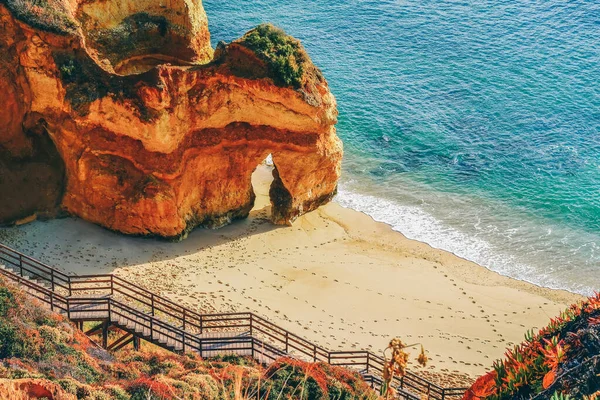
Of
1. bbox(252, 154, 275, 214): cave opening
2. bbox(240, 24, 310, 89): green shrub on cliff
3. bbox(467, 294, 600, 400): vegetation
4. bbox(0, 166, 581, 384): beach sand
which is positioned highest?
bbox(240, 24, 310, 89): green shrub on cliff

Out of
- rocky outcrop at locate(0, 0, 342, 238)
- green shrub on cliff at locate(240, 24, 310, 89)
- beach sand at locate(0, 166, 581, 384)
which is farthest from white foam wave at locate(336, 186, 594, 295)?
green shrub on cliff at locate(240, 24, 310, 89)

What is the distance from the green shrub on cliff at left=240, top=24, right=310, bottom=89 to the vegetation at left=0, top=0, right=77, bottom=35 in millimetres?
7169

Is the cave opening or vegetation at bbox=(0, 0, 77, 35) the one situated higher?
vegetation at bbox=(0, 0, 77, 35)

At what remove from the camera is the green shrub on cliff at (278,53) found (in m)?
35.6

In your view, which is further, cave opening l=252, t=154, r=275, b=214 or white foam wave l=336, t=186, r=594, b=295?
cave opening l=252, t=154, r=275, b=214

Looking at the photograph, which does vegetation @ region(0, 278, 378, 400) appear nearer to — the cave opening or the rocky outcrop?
the rocky outcrop

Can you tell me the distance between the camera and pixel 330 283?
3566 cm

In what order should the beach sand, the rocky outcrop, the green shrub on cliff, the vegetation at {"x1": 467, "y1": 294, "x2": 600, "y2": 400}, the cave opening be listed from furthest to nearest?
the cave opening < the green shrub on cliff < the rocky outcrop < the beach sand < the vegetation at {"x1": 467, "y1": 294, "x2": 600, "y2": 400}

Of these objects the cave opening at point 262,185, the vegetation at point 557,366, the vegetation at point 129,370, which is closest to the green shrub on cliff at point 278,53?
the cave opening at point 262,185

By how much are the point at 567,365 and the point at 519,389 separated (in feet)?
4.35

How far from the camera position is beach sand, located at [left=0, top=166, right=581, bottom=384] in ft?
108

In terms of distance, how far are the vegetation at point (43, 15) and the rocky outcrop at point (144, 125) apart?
4 cm

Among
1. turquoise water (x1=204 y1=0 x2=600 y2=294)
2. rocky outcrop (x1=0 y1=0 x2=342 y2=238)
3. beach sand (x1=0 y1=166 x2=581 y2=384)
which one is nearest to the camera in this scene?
beach sand (x1=0 y1=166 x2=581 y2=384)

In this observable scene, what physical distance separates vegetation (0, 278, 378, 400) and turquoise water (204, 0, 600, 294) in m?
17.3
